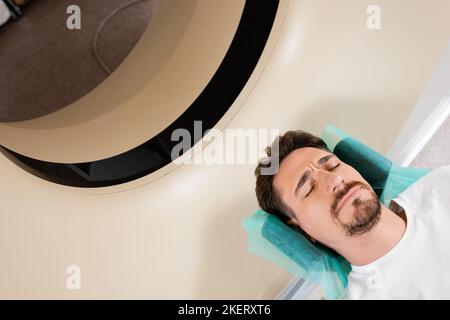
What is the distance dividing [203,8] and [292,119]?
27 centimetres

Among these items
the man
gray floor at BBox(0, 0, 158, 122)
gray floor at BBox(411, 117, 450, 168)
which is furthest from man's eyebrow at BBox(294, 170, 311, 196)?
gray floor at BBox(0, 0, 158, 122)

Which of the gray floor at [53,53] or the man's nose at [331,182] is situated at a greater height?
the gray floor at [53,53]

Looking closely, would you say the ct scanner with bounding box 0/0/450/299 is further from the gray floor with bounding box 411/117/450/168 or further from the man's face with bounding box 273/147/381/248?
the gray floor with bounding box 411/117/450/168

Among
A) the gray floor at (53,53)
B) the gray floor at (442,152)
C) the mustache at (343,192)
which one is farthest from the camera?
the gray floor at (53,53)

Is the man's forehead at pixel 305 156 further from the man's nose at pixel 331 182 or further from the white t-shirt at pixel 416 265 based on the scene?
the white t-shirt at pixel 416 265

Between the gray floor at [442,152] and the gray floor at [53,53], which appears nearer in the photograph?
the gray floor at [442,152]

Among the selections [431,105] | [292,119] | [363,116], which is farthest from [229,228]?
[431,105]

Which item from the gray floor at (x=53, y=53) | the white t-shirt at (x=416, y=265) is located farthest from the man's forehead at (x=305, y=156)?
the gray floor at (x=53, y=53)

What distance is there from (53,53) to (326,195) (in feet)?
4.05

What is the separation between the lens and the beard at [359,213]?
2.79ft

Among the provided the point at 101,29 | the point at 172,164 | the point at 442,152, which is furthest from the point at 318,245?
the point at 101,29

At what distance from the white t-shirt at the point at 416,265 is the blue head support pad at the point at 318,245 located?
0.15 feet

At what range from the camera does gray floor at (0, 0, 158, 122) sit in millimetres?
1639
